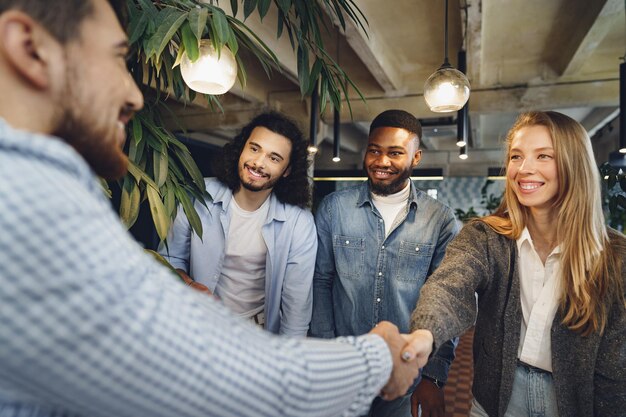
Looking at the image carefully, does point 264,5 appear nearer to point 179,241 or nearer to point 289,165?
point 289,165

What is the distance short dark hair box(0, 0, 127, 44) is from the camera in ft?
1.91

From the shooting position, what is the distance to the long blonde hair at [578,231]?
49.5 inches

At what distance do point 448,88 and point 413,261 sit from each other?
1.54m

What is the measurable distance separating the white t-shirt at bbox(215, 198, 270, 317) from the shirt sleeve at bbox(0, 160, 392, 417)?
1.47 metres

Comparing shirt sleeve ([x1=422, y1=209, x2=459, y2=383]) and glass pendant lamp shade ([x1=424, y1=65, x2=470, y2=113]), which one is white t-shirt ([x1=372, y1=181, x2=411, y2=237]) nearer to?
shirt sleeve ([x1=422, y1=209, x2=459, y2=383])

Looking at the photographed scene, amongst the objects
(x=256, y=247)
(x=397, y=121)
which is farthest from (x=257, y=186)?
(x=397, y=121)

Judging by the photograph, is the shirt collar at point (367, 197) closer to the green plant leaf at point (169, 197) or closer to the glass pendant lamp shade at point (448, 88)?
the green plant leaf at point (169, 197)

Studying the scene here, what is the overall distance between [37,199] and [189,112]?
7.55 meters

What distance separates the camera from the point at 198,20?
1271mm

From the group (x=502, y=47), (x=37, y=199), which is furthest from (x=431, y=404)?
(x=502, y=47)

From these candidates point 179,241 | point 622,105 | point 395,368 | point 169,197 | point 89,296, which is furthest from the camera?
point 622,105

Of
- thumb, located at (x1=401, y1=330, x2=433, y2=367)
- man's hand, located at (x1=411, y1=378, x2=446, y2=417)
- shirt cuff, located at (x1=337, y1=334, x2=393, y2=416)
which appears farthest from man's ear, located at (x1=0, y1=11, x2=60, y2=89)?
man's hand, located at (x1=411, y1=378, x2=446, y2=417)

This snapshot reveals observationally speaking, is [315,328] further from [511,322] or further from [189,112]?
[189,112]

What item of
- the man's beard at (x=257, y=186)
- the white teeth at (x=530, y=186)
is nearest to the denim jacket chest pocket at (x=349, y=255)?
the man's beard at (x=257, y=186)
